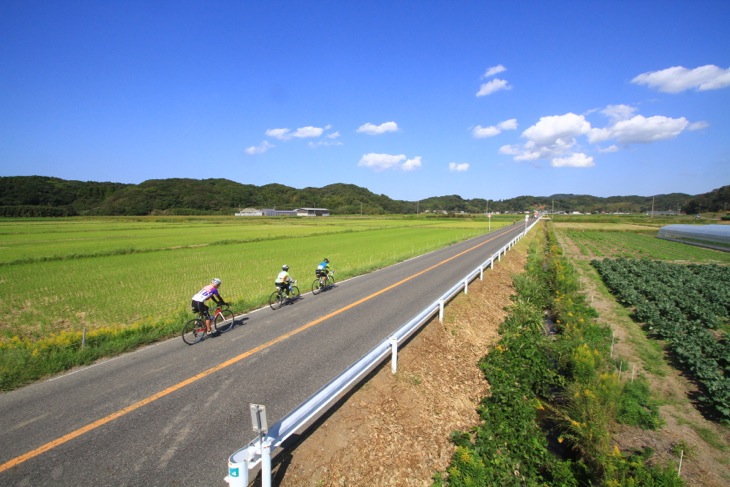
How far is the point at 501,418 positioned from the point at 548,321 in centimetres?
967

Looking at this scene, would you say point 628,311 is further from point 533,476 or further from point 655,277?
point 533,476

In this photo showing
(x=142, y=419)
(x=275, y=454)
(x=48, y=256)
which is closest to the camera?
(x=275, y=454)

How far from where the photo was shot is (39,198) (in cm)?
12738

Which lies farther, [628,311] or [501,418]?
[628,311]

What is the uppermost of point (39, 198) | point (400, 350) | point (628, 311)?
point (39, 198)

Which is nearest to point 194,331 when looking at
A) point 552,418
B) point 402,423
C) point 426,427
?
point 402,423

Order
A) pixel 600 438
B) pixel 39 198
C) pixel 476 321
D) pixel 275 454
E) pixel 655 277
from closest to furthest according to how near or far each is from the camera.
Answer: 1. pixel 275 454
2. pixel 600 438
3. pixel 476 321
4. pixel 655 277
5. pixel 39 198

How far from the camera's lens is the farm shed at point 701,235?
149ft

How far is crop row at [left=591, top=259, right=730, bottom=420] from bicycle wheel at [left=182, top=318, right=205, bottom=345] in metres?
13.0

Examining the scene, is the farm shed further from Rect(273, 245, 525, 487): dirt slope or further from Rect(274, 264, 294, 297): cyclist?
Rect(274, 264, 294, 297): cyclist

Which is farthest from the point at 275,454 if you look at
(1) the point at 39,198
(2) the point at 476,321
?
(1) the point at 39,198

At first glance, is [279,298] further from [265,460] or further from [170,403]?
[265,460]

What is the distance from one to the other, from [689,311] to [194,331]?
64.4 ft

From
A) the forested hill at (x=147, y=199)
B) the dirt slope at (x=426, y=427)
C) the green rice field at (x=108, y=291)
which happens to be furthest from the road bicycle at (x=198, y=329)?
the forested hill at (x=147, y=199)
